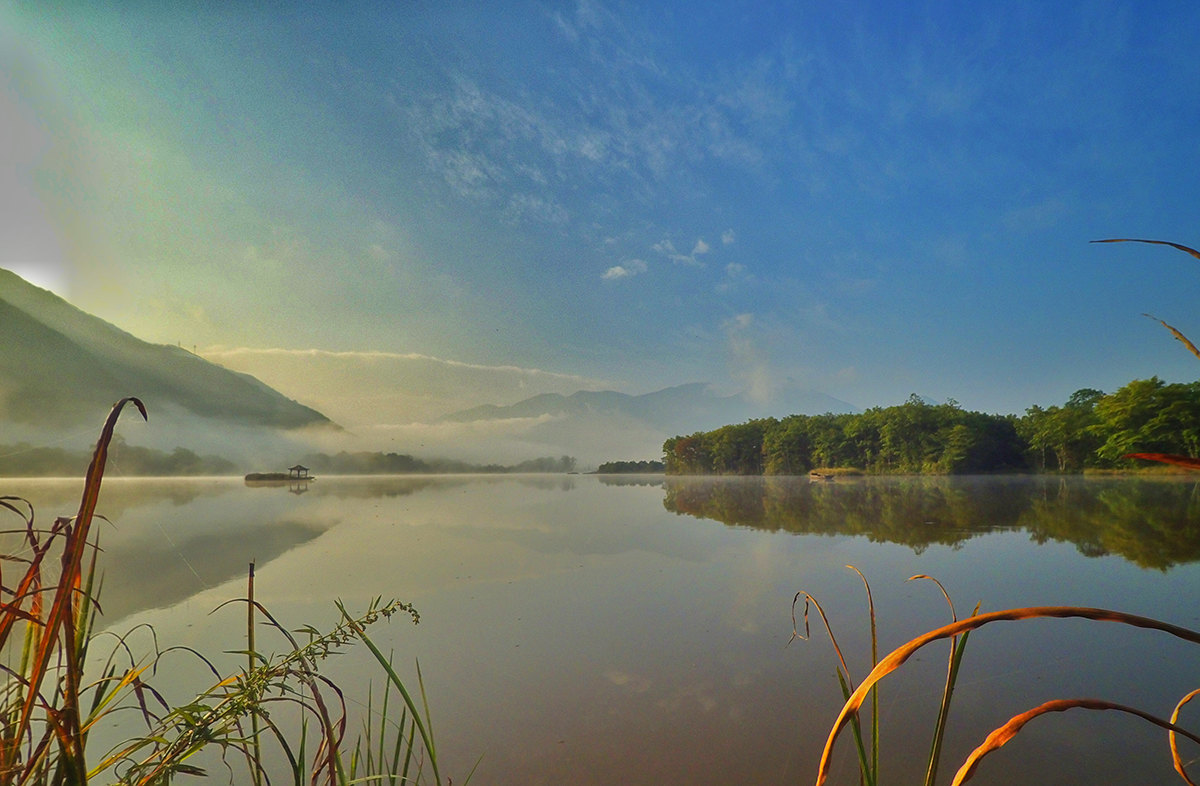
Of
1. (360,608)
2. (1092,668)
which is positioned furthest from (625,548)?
(1092,668)

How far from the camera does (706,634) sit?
4.02 metres

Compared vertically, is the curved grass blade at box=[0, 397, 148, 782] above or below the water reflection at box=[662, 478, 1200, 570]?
above

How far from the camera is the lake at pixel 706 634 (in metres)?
2.54

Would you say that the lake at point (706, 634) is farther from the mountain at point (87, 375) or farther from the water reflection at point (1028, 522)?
the mountain at point (87, 375)

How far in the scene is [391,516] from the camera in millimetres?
12711

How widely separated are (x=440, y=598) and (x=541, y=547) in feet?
9.82

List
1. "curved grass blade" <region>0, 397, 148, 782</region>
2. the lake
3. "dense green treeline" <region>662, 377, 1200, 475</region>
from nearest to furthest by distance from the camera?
"curved grass blade" <region>0, 397, 148, 782</region>
the lake
"dense green treeline" <region>662, 377, 1200, 475</region>

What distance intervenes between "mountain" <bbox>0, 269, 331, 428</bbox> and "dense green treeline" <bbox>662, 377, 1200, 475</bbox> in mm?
42565

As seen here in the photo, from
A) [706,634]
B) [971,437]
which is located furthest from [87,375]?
[971,437]

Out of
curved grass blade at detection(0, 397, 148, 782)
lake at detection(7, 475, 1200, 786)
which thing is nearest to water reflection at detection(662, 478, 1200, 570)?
lake at detection(7, 475, 1200, 786)

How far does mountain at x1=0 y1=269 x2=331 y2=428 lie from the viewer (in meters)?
18.4

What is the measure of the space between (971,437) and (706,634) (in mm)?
48457

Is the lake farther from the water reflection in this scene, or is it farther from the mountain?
the mountain

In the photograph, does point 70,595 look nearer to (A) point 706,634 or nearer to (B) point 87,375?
(A) point 706,634
